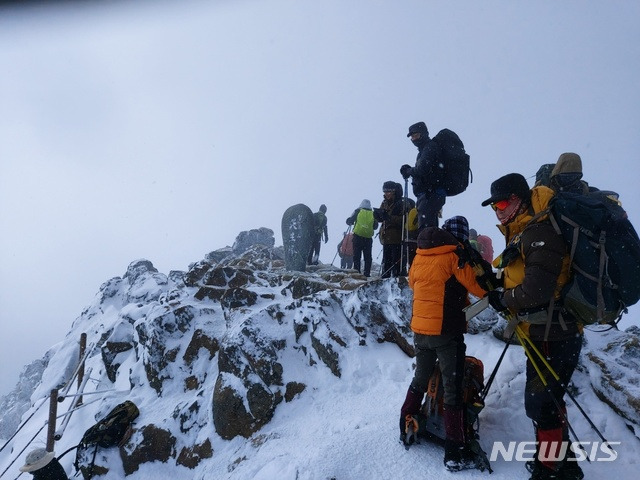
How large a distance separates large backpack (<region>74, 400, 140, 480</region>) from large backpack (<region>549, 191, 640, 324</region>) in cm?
996

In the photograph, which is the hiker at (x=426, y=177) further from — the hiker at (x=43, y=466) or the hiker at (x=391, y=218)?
the hiker at (x=43, y=466)

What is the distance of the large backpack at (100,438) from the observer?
807 cm

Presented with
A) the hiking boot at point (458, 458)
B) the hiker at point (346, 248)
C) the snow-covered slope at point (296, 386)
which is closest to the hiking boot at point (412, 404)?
the snow-covered slope at point (296, 386)

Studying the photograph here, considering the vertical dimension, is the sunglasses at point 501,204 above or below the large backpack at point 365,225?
above

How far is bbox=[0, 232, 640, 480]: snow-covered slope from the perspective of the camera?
464 centimetres

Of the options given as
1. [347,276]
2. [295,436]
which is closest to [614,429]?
[295,436]

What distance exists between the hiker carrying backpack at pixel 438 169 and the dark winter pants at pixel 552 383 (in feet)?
11.7

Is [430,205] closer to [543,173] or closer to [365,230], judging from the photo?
[543,173]

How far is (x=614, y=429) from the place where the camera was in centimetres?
440

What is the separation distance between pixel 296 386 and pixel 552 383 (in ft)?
17.2

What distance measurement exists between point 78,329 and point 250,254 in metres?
12.4

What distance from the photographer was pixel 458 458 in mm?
4047

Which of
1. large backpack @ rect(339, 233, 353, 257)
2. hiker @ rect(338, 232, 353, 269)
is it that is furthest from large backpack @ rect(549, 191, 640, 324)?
large backpack @ rect(339, 233, 353, 257)

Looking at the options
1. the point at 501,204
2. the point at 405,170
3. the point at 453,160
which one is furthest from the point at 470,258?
the point at 405,170
